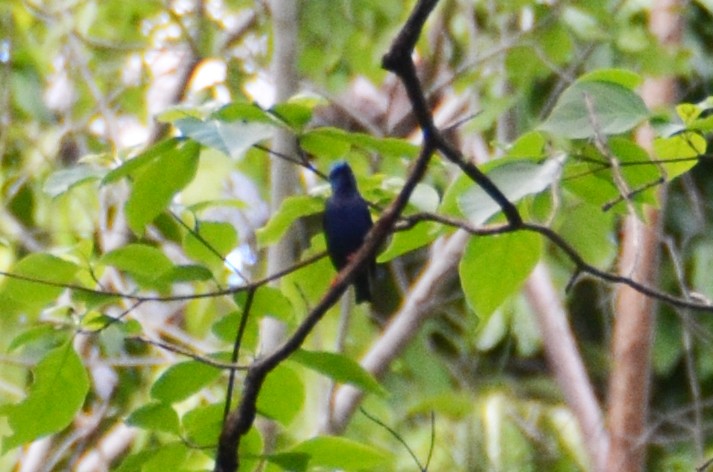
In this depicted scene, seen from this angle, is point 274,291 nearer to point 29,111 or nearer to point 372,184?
point 372,184

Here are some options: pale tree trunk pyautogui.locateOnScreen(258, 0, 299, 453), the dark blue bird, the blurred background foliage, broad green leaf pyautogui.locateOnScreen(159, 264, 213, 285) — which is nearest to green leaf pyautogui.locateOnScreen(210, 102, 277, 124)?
the blurred background foliage

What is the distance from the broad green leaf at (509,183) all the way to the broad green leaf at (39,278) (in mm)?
516

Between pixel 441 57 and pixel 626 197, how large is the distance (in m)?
2.96

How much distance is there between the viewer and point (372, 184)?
4.87ft

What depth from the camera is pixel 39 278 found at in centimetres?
138

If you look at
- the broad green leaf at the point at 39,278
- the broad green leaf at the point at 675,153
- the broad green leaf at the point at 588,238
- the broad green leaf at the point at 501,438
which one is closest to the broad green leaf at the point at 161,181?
the broad green leaf at the point at 39,278

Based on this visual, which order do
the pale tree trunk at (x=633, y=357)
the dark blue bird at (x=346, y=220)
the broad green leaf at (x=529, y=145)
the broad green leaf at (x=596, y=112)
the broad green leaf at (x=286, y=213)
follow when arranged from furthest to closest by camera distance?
the pale tree trunk at (x=633, y=357) → the dark blue bird at (x=346, y=220) → the broad green leaf at (x=286, y=213) → the broad green leaf at (x=529, y=145) → the broad green leaf at (x=596, y=112)

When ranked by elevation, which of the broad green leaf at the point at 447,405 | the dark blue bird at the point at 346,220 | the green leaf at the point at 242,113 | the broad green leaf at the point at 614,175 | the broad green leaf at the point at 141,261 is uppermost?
the green leaf at the point at 242,113

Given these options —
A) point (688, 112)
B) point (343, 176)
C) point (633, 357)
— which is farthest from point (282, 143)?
point (633, 357)

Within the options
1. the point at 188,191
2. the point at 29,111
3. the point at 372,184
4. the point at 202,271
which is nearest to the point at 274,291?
the point at 202,271

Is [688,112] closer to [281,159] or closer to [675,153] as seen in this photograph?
[675,153]

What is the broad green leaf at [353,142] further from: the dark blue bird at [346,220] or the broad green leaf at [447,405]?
the broad green leaf at [447,405]

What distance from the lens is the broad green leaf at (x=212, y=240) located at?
1.46 metres

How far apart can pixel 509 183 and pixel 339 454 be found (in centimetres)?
41
